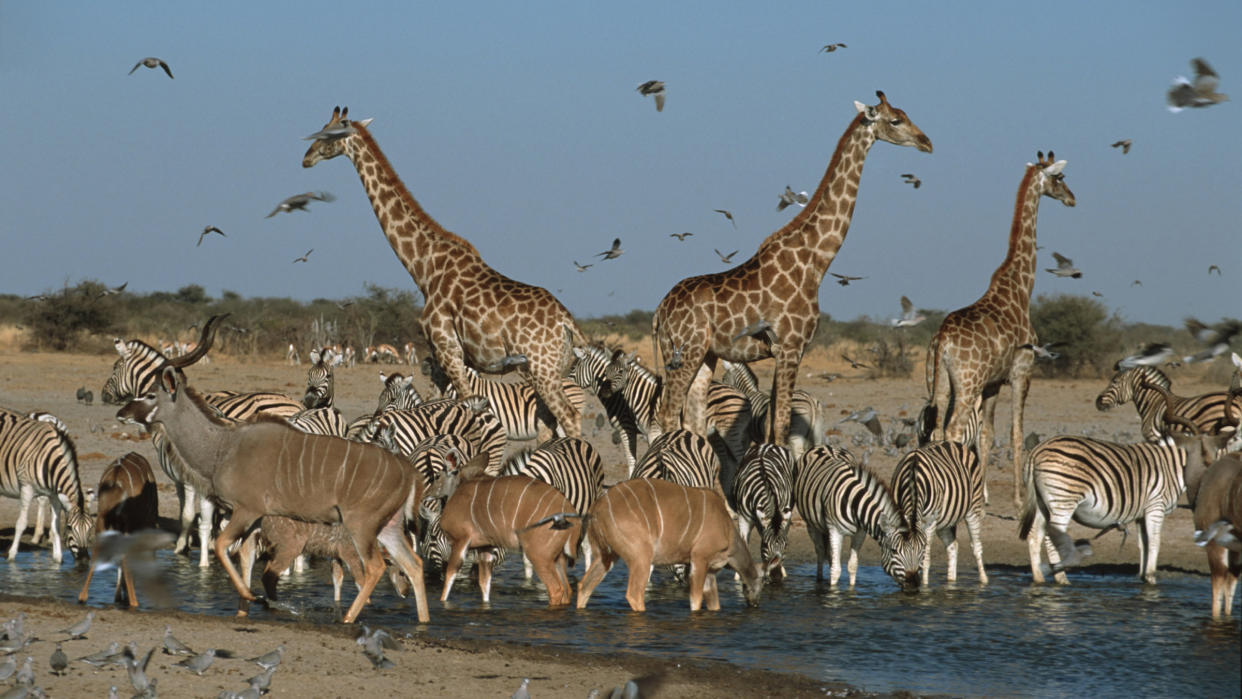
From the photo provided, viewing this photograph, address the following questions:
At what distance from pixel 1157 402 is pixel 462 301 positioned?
7623 millimetres

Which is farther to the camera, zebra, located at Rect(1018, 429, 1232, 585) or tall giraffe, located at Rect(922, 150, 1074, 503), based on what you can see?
tall giraffe, located at Rect(922, 150, 1074, 503)

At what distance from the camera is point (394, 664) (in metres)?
8.03

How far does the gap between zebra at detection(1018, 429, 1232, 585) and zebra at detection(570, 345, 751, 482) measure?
3740 mm

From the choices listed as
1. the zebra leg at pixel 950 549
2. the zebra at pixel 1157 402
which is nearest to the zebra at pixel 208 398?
the zebra leg at pixel 950 549

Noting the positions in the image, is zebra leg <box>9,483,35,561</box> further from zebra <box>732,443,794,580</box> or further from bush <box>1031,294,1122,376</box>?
bush <box>1031,294,1122,376</box>

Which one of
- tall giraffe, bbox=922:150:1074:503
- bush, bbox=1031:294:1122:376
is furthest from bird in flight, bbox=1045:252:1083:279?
bush, bbox=1031:294:1122:376

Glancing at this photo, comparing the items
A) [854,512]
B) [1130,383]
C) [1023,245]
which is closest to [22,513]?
[854,512]

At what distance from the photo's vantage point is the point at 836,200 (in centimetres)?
1429

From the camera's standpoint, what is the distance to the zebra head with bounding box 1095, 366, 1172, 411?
16766mm

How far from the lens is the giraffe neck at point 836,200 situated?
46.6ft

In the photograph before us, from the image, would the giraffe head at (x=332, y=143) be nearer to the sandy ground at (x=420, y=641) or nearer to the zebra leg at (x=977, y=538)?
the sandy ground at (x=420, y=641)

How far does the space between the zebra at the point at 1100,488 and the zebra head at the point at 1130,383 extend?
4.68m

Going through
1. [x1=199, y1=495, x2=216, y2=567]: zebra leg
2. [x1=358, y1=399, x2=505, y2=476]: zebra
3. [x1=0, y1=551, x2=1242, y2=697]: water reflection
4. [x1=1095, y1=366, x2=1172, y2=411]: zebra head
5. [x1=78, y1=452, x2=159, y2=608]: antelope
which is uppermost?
[x1=1095, y1=366, x2=1172, y2=411]: zebra head

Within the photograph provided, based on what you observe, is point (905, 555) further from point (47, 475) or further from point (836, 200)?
point (47, 475)
